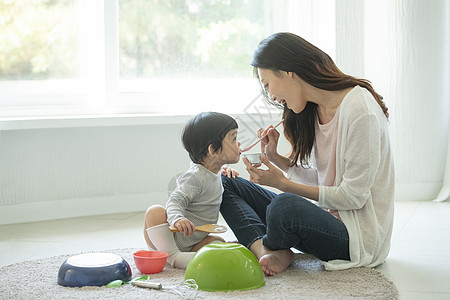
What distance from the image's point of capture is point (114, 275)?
1.73 metres

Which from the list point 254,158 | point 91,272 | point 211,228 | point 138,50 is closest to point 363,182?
point 254,158

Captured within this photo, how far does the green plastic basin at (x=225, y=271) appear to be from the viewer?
1.65m

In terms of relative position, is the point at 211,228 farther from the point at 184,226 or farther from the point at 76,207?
the point at 76,207

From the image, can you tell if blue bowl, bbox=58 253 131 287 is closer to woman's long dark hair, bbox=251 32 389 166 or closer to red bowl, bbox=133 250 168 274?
red bowl, bbox=133 250 168 274

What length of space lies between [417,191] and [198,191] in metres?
1.71

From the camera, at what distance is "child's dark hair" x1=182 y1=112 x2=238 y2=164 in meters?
2.05

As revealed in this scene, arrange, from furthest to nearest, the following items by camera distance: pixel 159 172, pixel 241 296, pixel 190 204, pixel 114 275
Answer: pixel 159 172
pixel 190 204
pixel 114 275
pixel 241 296

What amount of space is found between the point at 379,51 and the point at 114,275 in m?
2.11

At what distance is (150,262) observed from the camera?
6.05 ft

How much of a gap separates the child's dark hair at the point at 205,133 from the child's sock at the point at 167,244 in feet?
0.89

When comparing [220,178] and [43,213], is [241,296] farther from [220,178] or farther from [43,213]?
[43,213]

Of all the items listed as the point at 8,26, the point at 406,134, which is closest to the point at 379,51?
the point at 406,134

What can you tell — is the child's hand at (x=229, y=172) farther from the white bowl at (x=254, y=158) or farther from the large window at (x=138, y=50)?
the large window at (x=138, y=50)

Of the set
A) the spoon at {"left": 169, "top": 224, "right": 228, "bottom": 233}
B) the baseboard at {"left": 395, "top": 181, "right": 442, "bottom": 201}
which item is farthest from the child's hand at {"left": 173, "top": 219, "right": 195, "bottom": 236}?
the baseboard at {"left": 395, "top": 181, "right": 442, "bottom": 201}
